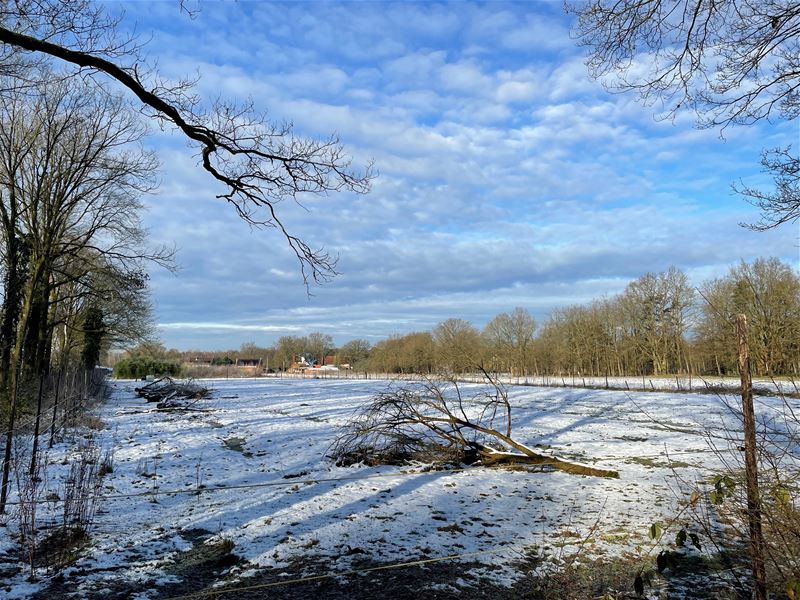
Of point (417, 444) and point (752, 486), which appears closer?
point (752, 486)

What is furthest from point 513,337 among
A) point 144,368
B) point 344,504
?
point 344,504

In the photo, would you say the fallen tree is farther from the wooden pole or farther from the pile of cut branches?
the pile of cut branches

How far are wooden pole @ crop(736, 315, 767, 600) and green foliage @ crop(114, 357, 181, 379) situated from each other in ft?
168

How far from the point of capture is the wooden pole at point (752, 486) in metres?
3.12

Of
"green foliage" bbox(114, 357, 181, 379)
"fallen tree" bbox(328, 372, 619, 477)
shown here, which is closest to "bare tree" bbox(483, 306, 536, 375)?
"green foliage" bbox(114, 357, 181, 379)

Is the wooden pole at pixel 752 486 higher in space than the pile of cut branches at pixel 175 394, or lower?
higher

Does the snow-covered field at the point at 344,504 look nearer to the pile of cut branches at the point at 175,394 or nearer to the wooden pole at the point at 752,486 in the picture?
the wooden pole at the point at 752,486

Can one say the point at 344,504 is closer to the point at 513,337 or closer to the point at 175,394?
the point at 175,394

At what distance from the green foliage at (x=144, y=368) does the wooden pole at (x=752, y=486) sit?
51.2 m

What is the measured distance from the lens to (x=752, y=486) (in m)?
3.15

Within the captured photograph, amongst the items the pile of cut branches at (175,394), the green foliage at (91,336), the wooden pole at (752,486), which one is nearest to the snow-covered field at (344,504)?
the wooden pole at (752,486)

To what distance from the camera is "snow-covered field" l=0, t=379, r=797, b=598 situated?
5.04 meters

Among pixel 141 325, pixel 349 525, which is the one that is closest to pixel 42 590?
pixel 349 525

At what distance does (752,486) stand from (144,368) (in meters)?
53.7
